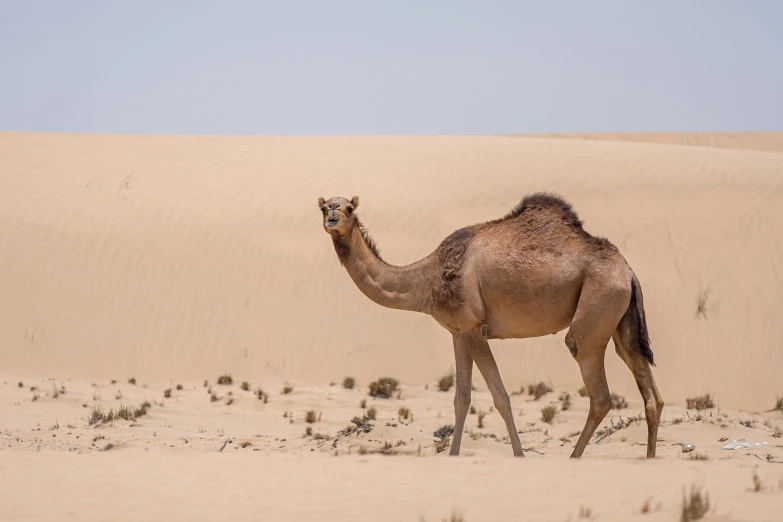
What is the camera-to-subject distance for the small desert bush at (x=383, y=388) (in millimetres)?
16297

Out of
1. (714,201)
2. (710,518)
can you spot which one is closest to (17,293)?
(714,201)

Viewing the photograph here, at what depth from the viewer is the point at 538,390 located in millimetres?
16609

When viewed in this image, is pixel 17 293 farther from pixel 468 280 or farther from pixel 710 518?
pixel 710 518

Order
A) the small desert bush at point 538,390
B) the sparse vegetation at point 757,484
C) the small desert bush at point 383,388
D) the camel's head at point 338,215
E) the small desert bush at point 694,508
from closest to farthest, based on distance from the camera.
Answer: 1. the small desert bush at point 694,508
2. the sparse vegetation at point 757,484
3. the camel's head at point 338,215
4. the small desert bush at point 383,388
5. the small desert bush at point 538,390

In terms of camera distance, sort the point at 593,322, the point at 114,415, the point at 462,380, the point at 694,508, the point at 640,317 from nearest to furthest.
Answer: the point at 694,508
the point at 593,322
the point at 640,317
the point at 462,380
the point at 114,415

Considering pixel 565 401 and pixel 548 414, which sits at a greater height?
pixel 565 401

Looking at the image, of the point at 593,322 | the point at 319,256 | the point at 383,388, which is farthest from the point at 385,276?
the point at 319,256

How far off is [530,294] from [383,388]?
740cm

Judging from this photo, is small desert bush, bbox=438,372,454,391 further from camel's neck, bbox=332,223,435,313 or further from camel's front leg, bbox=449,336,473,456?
camel's front leg, bbox=449,336,473,456

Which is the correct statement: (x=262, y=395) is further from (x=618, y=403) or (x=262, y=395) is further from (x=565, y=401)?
(x=618, y=403)

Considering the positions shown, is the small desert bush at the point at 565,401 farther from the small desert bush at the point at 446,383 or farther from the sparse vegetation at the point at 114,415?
the sparse vegetation at the point at 114,415

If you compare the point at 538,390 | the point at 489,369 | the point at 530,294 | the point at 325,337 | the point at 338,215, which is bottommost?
the point at 489,369

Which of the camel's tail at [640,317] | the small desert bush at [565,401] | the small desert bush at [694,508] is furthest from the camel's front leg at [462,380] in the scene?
the small desert bush at [565,401]

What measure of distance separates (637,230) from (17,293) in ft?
43.4
